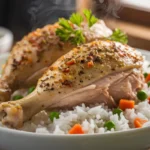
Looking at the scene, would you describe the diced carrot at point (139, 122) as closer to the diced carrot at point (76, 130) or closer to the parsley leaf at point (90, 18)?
the diced carrot at point (76, 130)

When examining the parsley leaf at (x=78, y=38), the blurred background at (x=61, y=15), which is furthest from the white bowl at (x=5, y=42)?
the parsley leaf at (x=78, y=38)

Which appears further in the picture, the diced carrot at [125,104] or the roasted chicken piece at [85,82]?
the diced carrot at [125,104]

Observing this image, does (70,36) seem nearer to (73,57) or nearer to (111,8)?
(73,57)

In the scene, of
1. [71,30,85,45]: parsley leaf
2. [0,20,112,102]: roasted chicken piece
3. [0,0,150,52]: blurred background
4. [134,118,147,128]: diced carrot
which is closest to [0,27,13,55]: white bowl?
[0,0,150,52]: blurred background

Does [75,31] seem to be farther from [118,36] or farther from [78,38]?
[118,36]

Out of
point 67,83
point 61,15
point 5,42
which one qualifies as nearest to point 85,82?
point 67,83
